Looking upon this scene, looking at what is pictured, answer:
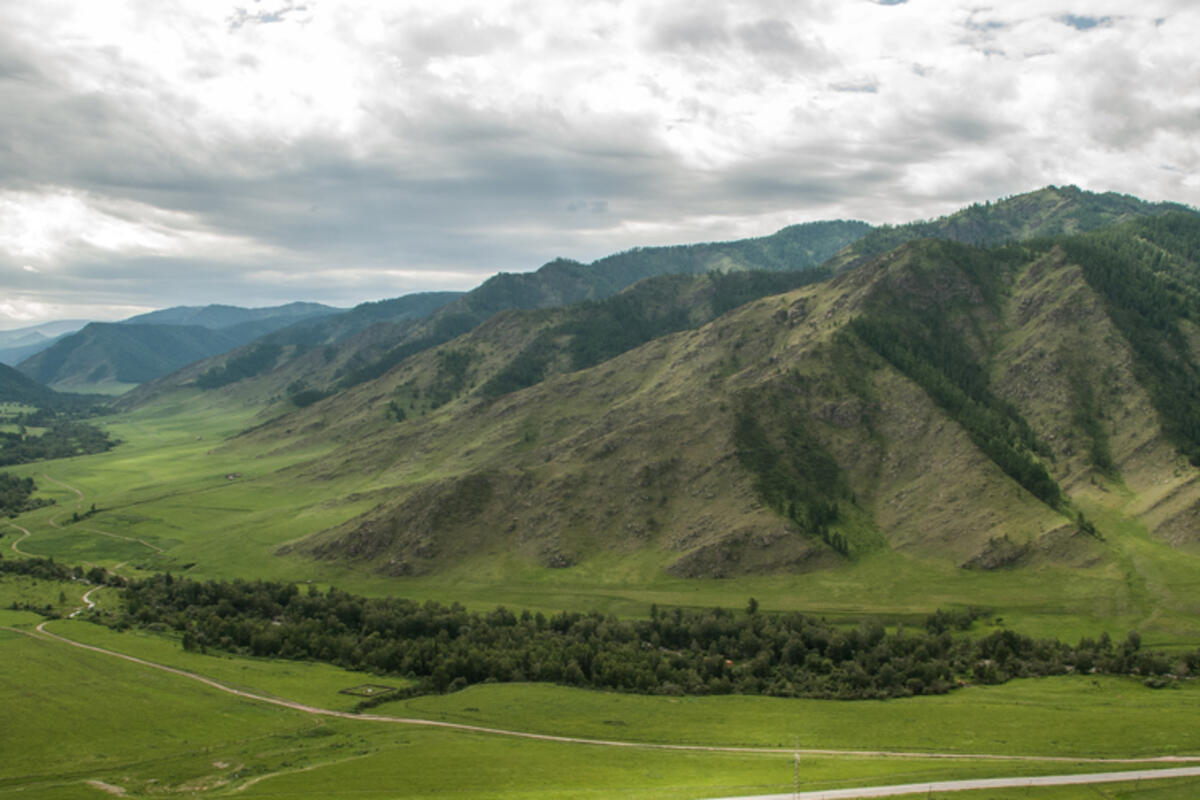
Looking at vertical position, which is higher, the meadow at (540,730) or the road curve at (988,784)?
the road curve at (988,784)

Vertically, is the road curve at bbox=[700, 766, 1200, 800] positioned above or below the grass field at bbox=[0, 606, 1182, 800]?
above

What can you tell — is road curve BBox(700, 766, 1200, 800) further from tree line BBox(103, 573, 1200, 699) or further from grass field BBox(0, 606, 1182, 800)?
tree line BBox(103, 573, 1200, 699)

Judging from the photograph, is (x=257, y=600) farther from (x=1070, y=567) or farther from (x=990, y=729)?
(x=1070, y=567)

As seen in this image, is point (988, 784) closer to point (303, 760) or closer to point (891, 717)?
point (891, 717)

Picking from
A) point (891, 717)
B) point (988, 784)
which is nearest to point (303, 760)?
point (891, 717)

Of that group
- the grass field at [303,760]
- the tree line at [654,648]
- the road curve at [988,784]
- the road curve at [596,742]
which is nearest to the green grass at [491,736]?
the grass field at [303,760]

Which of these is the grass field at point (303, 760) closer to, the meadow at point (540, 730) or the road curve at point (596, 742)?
the meadow at point (540, 730)

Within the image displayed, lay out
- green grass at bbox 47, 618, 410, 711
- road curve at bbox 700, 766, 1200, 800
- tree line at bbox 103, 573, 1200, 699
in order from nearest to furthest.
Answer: road curve at bbox 700, 766, 1200, 800
tree line at bbox 103, 573, 1200, 699
green grass at bbox 47, 618, 410, 711

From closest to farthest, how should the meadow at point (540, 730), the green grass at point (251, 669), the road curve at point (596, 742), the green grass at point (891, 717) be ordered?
the road curve at point (596, 742)
the meadow at point (540, 730)
the green grass at point (891, 717)
the green grass at point (251, 669)

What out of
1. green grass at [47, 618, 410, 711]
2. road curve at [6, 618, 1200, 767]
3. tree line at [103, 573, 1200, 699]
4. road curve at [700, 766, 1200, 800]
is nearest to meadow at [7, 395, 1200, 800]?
green grass at [47, 618, 410, 711]
